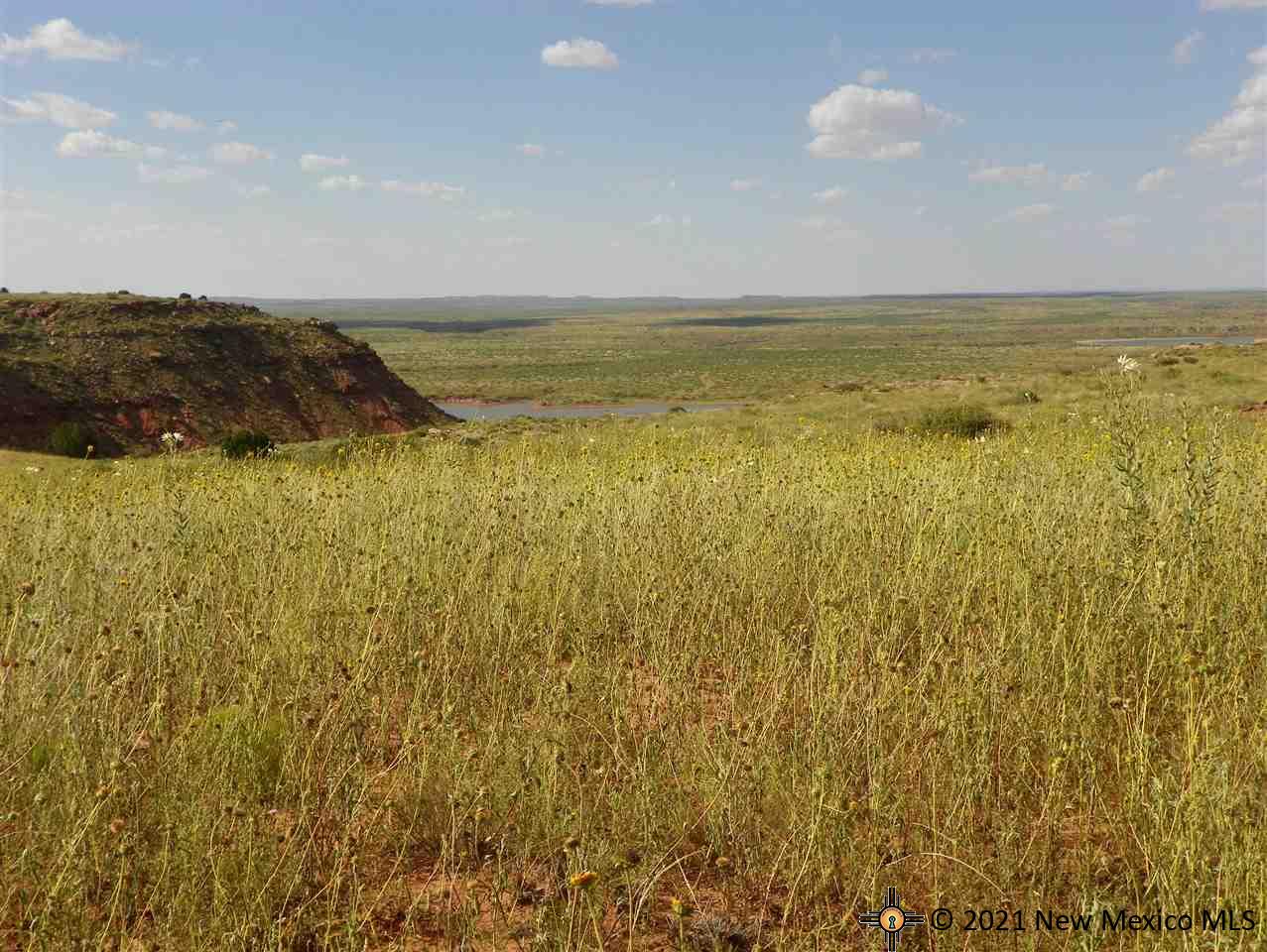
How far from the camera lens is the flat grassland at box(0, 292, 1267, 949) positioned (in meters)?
2.55

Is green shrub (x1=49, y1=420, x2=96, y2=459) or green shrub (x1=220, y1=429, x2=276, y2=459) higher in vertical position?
green shrub (x1=220, y1=429, x2=276, y2=459)

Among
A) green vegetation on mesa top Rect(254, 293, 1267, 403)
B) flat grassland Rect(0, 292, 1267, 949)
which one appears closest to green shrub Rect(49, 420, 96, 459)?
flat grassland Rect(0, 292, 1267, 949)

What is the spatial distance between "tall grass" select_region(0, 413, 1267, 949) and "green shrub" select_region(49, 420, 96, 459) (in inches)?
972

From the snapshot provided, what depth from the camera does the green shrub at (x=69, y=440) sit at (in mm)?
27250

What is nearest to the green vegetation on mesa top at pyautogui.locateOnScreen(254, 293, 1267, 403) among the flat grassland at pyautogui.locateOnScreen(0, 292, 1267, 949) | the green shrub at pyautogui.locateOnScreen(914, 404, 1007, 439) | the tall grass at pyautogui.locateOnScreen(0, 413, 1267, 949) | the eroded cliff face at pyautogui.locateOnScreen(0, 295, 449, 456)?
the eroded cliff face at pyautogui.locateOnScreen(0, 295, 449, 456)

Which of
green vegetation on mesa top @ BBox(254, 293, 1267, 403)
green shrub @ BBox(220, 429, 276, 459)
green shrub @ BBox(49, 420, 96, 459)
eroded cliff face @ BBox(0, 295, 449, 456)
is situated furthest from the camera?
green vegetation on mesa top @ BBox(254, 293, 1267, 403)

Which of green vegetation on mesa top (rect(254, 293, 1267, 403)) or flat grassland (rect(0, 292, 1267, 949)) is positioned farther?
green vegetation on mesa top (rect(254, 293, 1267, 403))

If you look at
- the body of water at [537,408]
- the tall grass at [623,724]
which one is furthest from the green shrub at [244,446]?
the body of water at [537,408]

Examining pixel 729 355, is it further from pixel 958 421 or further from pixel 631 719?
pixel 631 719

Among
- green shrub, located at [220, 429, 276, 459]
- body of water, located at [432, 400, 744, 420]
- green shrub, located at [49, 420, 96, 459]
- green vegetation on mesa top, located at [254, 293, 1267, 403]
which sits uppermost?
green vegetation on mesa top, located at [254, 293, 1267, 403]

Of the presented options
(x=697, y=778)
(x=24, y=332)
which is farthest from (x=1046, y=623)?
(x=24, y=332)

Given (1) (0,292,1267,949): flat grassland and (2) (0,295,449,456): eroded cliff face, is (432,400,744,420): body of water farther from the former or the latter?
(1) (0,292,1267,949): flat grassland

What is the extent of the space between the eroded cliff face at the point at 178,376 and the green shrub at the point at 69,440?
1323 mm

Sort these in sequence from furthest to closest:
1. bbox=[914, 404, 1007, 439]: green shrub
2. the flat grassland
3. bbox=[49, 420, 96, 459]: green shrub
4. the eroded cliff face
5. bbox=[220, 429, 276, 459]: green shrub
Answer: the eroded cliff face < bbox=[49, 420, 96, 459]: green shrub < bbox=[914, 404, 1007, 439]: green shrub < bbox=[220, 429, 276, 459]: green shrub < the flat grassland
